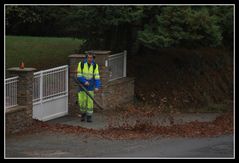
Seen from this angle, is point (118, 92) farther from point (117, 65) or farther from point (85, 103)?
point (85, 103)

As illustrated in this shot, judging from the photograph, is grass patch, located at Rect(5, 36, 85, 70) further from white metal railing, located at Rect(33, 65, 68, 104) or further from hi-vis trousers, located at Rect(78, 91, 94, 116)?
hi-vis trousers, located at Rect(78, 91, 94, 116)

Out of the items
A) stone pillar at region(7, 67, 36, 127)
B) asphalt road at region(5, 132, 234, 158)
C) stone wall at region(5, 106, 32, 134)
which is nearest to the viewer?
asphalt road at region(5, 132, 234, 158)

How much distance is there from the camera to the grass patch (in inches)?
957

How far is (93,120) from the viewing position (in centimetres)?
1792

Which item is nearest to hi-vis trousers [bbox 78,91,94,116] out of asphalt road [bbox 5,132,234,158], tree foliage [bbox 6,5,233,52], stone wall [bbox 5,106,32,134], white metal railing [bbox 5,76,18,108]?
stone wall [bbox 5,106,32,134]

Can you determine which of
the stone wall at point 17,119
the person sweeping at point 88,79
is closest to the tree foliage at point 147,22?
the person sweeping at point 88,79

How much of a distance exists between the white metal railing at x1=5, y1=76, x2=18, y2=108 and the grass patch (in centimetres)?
753

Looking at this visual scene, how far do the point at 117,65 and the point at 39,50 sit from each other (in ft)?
21.7

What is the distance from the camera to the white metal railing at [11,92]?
605 inches

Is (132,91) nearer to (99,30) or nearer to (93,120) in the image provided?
(99,30)

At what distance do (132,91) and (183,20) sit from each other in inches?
118
